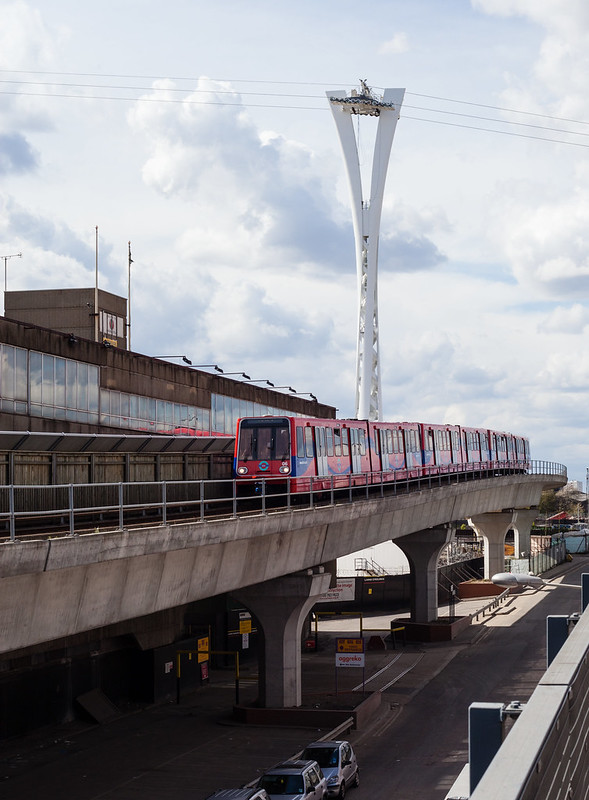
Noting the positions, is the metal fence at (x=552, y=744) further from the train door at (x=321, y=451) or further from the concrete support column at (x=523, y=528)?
the concrete support column at (x=523, y=528)

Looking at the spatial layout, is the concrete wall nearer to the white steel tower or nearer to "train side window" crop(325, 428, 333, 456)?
"train side window" crop(325, 428, 333, 456)

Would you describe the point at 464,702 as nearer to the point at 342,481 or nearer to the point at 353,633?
the point at 342,481

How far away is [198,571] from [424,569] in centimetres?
3620

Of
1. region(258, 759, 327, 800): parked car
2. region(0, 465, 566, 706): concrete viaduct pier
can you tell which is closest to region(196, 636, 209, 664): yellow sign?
region(0, 465, 566, 706): concrete viaduct pier

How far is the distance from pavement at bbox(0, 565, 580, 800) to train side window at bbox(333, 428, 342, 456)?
902 centimetres

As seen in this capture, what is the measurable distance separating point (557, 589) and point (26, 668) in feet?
168

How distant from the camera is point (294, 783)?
23766 mm

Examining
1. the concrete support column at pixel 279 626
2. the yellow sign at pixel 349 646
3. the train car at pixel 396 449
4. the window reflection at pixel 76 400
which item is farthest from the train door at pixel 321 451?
the window reflection at pixel 76 400

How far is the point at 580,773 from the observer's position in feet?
20.6

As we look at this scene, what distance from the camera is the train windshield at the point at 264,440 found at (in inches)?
1453

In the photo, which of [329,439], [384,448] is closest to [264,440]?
[329,439]


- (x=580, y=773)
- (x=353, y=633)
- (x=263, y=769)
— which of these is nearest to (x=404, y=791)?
(x=263, y=769)

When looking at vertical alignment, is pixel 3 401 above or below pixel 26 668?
above

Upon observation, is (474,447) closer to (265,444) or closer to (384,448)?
(384,448)
